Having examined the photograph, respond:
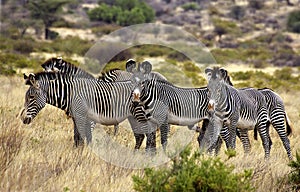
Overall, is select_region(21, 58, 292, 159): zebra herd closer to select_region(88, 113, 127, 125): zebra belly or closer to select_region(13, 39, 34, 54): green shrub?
select_region(88, 113, 127, 125): zebra belly

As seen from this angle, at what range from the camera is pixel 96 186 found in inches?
206

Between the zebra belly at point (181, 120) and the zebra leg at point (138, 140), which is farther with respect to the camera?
the zebra belly at point (181, 120)

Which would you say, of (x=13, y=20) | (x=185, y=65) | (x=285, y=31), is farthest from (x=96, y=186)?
(x=285, y=31)

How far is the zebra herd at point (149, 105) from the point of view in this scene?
7523mm

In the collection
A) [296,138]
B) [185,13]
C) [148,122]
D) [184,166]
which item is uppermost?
[184,166]

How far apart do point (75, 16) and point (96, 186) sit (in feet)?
174

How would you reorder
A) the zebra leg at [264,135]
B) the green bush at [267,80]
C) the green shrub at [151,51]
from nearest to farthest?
the zebra leg at [264,135], the green bush at [267,80], the green shrub at [151,51]

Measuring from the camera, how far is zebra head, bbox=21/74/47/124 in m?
7.15

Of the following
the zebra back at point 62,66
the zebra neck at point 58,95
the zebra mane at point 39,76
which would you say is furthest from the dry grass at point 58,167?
the zebra back at point 62,66

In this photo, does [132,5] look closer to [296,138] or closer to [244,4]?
[244,4]

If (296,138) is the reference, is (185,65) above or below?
below

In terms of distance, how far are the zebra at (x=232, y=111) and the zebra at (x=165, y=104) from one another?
33 centimetres

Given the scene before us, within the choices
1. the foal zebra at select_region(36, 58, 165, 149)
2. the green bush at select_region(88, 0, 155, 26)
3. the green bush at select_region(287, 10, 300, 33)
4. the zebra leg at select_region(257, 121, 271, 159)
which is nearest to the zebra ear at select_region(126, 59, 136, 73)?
the foal zebra at select_region(36, 58, 165, 149)

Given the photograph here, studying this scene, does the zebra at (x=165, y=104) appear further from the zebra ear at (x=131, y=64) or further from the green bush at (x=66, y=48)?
the green bush at (x=66, y=48)
